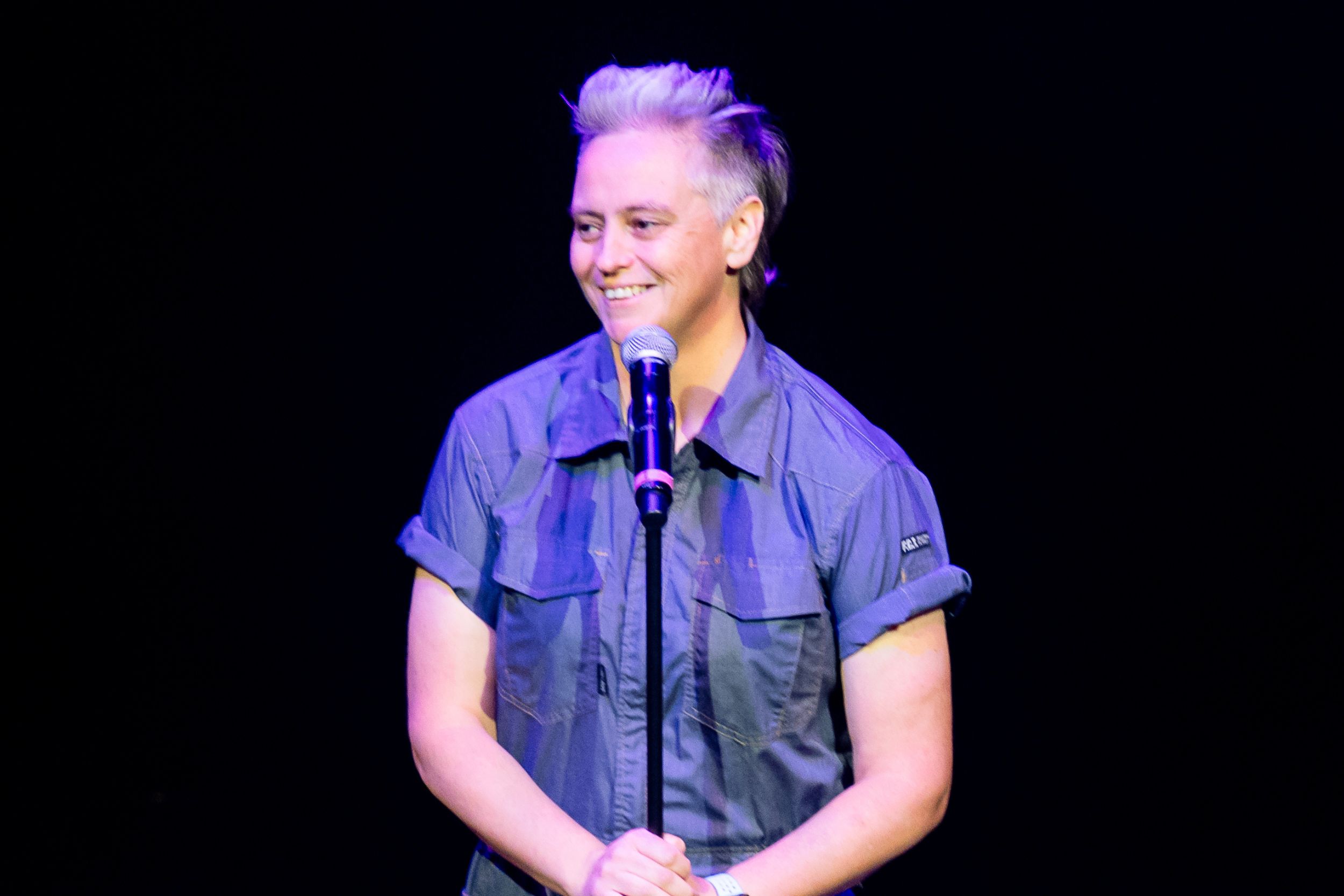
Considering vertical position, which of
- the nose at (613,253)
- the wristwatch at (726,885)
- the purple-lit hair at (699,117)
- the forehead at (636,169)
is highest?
the purple-lit hair at (699,117)

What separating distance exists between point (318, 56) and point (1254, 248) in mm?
1996

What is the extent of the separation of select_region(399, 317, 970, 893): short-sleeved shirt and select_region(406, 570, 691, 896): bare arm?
39 mm

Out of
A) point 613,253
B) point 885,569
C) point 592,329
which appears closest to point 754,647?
point 885,569

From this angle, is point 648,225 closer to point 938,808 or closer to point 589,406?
point 589,406

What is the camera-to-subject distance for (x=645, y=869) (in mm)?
1506

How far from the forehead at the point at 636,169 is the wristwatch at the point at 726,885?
0.91m

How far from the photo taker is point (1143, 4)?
2482 mm

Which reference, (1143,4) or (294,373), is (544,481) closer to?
(294,373)

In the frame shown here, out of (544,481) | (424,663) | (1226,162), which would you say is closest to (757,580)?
(544,481)

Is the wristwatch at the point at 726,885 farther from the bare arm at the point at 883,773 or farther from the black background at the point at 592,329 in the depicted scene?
the black background at the point at 592,329

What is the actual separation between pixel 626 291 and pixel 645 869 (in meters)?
0.76

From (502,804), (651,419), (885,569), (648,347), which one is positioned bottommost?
(502,804)

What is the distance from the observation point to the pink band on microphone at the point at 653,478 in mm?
1378

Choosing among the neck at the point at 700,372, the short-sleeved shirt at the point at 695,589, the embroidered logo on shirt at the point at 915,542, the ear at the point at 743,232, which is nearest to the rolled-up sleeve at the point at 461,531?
the short-sleeved shirt at the point at 695,589
